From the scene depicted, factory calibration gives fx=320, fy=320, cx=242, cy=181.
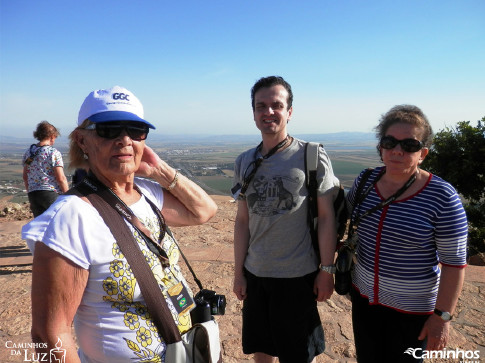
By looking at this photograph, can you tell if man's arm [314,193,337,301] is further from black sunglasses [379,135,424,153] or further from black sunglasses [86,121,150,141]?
black sunglasses [86,121,150,141]

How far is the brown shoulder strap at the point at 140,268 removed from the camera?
125 cm

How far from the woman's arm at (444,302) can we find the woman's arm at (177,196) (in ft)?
4.39

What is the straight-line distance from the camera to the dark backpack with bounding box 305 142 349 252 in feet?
6.72

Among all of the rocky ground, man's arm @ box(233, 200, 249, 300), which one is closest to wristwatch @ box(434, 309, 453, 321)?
the rocky ground

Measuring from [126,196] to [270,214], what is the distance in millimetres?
937

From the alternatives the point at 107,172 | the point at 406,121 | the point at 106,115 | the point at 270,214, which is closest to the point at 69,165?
the point at 107,172

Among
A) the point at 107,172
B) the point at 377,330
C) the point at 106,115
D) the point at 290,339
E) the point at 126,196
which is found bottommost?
the point at 290,339

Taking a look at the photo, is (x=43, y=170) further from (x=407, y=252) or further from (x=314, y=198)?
(x=407, y=252)

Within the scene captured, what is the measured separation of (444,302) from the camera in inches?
66.5

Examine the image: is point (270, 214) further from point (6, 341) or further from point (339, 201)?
point (6, 341)

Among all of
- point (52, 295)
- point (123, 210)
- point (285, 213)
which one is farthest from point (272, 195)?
point (52, 295)

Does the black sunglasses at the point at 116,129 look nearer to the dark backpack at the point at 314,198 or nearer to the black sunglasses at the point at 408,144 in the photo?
the dark backpack at the point at 314,198

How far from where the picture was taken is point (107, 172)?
1.42 metres

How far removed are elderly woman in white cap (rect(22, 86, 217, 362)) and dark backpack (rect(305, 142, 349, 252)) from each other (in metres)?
0.92
